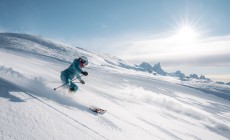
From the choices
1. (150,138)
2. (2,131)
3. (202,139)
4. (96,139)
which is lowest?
(202,139)

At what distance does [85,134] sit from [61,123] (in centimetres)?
72

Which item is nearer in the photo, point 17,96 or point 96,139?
point 96,139

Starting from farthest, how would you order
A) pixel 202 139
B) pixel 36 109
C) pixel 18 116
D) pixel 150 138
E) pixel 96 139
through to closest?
pixel 202 139
pixel 150 138
pixel 36 109
pixel 96 139
pixel 18 116

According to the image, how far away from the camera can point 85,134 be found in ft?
17.7

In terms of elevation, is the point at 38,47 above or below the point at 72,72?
above

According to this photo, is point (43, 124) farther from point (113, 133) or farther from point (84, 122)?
point (113, 133)

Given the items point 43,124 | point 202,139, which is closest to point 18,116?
point 43,124

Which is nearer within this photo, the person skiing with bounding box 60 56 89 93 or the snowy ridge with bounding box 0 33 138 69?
the person skiing with bounding box 60 56 89 93

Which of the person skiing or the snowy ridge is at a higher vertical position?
the snowy ridge

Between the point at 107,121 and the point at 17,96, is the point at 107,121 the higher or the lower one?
the lower one

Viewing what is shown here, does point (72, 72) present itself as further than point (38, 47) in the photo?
No

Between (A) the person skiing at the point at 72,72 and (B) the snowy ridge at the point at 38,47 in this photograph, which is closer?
(A) the person skiing at the point at 72,72

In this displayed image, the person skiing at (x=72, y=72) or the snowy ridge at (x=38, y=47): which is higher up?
the snowy ridge at (x=38, y=47)

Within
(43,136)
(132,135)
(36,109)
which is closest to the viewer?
(43,136)
